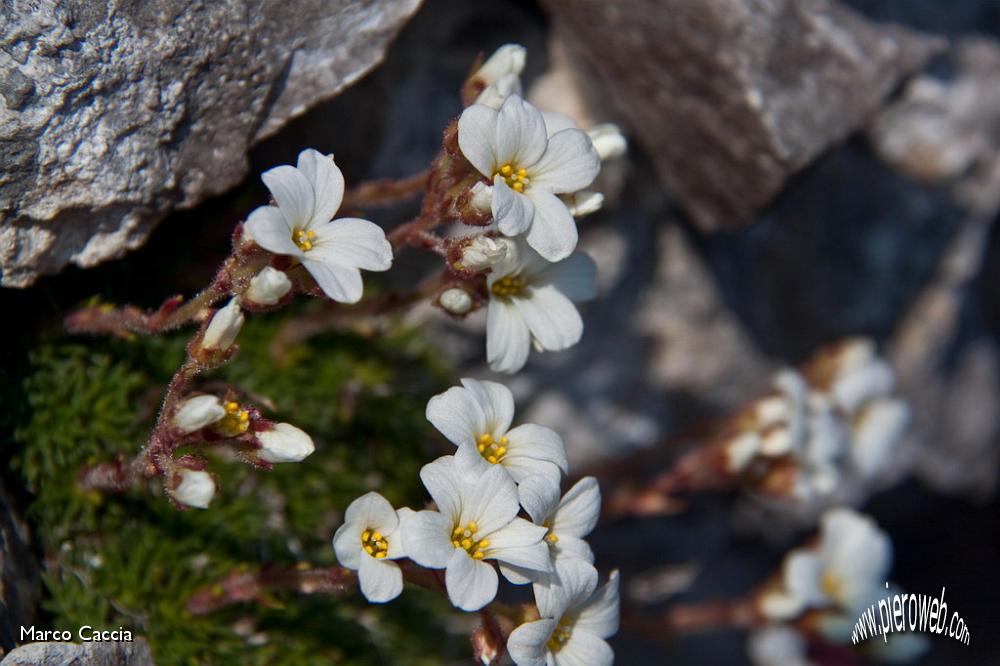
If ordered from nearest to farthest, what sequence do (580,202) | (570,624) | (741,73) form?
(570,624) → (580,202) → (741,73)

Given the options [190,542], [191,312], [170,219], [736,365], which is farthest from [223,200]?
[736,365]

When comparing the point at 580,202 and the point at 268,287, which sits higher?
the point at 268,287

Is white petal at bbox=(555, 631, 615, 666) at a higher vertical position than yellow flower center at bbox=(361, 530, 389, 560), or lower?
lower

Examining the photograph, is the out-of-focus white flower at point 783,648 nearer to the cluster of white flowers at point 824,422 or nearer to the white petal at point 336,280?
the cluster of white flowers at point 824,422

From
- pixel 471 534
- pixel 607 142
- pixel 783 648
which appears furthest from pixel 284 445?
pixel 783 648

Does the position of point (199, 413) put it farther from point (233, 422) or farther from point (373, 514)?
point (373, 514)

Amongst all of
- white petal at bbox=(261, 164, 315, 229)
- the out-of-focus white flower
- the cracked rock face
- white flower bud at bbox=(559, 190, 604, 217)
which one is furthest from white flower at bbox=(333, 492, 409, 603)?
the out-of-focus white flower

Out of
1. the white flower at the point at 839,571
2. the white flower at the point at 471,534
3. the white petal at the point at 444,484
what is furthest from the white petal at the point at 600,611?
the white flower at the point at 839,571

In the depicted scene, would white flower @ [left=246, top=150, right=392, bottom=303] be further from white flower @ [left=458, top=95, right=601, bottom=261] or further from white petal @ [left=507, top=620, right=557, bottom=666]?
Result: white petal @ [left=507, top=620, right=557, bottom=666]

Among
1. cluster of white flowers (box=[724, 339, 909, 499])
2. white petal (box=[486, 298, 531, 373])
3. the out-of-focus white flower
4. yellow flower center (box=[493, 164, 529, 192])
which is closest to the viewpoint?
yellow flower center (box=[493, 164, 529, 192])
